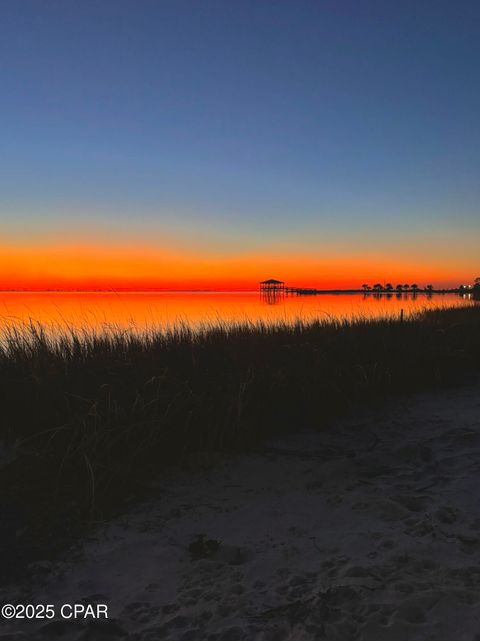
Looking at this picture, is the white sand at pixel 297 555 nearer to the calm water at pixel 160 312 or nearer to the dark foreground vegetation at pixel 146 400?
the dark foreground vegetation at pixel 146 400

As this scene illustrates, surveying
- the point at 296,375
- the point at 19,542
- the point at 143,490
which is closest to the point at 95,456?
the point at 143,490

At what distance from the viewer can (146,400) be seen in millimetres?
5156

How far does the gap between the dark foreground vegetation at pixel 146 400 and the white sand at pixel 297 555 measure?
42 centimetres

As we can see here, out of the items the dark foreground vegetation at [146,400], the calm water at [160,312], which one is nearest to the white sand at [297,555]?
the dark foreground vegetation at [146,400]

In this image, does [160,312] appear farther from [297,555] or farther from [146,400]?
[297,555]

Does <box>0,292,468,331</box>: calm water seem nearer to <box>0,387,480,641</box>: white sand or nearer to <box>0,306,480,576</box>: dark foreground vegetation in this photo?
<box>0,306,480,576</box>: dark foreground vegetation

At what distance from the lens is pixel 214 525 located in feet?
11.9

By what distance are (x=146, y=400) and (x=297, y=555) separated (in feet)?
8.58

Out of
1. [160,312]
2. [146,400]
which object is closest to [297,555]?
[146,400]

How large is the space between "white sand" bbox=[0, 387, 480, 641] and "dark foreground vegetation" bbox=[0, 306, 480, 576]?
1.38 feet

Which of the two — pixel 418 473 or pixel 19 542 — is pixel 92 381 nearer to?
pixel 19 542

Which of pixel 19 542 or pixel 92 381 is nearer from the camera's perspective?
pixel 19 542

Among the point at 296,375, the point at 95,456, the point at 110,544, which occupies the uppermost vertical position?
the point at 296,375

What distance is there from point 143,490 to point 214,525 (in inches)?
34.4
